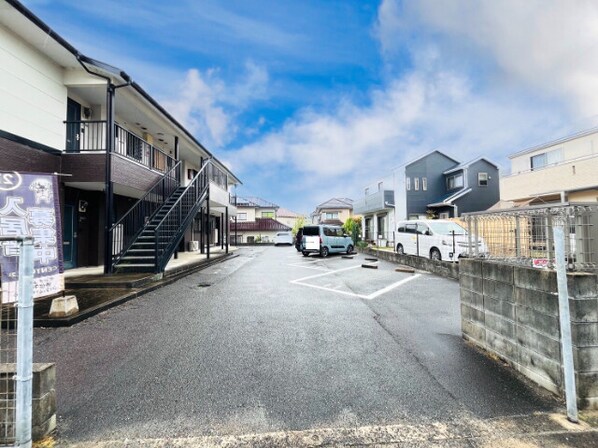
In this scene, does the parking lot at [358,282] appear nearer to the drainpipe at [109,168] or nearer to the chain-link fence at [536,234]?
the chain-link fence at [536,234]

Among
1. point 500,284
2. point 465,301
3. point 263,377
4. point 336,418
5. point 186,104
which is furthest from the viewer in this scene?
point 186,104

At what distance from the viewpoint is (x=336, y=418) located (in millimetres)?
2172

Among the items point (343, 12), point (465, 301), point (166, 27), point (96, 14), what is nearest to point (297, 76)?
point (343, 12)

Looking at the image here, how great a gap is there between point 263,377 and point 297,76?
1846 centimetres

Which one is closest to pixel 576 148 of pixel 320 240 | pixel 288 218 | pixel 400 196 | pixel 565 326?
pixel 400 196

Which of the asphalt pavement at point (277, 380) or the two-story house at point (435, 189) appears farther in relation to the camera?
the two-story house at point (435, 189)

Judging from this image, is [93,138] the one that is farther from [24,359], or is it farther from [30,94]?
[24,359]

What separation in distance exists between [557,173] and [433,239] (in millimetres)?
8461

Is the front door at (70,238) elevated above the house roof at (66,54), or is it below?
below

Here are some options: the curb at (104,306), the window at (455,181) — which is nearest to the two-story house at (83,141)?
the curb at (104,306)

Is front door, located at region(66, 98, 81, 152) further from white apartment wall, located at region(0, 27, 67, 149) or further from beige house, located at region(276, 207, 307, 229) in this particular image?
beige house, located at region(276, 207, 307, 229)

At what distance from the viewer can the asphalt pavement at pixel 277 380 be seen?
6.75 ft

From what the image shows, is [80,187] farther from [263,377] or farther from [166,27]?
[263,377]

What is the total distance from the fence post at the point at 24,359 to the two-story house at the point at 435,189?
22.4m
